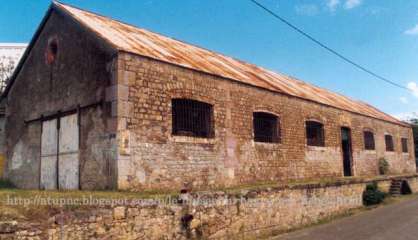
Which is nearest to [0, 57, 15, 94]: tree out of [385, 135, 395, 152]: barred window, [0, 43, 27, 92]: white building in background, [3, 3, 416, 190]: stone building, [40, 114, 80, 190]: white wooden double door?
[0, 43, 27, 92]: white building in background

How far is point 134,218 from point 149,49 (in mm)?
5623

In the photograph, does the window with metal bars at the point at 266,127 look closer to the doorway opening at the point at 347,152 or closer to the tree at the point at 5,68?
the doorway opening at the point at 347,152

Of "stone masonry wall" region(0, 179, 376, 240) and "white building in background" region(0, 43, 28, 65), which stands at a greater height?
"white building in background" region(0, 43, 28, 65)

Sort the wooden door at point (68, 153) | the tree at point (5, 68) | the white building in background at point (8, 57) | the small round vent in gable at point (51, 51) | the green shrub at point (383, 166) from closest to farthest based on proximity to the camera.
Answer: the wooden door at point (68, 153) → the small round vent in gable at point (51, 51) → the green shrub at point (383, 166) → the tree at point (5, 68) → the white building in background at point (8, 57)

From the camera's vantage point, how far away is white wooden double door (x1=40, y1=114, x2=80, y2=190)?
34.4 feet

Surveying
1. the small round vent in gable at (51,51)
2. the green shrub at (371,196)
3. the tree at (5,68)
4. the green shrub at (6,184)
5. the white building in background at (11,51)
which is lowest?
the green shrub at (371,196)

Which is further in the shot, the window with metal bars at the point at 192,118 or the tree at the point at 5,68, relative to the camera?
the tree at the point at 5,68

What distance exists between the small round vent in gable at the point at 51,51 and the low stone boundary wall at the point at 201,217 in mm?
7244

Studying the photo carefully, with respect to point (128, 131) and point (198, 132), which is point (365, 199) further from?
point (128, 131)

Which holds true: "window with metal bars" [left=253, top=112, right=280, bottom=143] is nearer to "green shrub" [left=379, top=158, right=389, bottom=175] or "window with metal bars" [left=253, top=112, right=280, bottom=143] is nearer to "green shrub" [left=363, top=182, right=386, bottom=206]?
"green shrub" [left=363, top=182, right=386, bottom=206]

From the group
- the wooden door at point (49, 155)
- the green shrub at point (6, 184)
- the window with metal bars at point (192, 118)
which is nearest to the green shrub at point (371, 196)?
the window with metal bars at point (192, 118)

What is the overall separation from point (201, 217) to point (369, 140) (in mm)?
16403

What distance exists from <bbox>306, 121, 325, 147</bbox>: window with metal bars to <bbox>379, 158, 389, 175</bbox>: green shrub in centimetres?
721

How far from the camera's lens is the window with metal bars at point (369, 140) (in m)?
21.2
